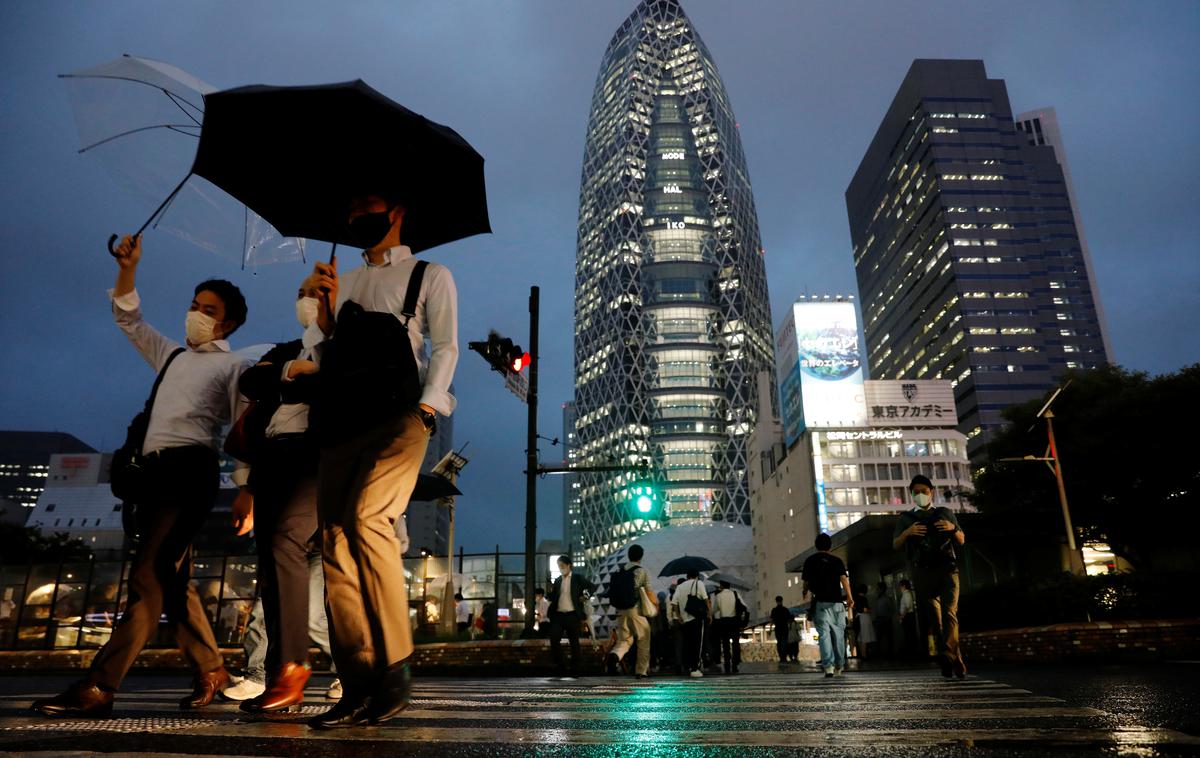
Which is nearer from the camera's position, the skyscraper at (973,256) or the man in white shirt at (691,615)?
the man in white shirt at (691,615)

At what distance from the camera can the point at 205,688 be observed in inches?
155

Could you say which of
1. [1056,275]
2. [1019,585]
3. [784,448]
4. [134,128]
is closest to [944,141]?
[1056,275]

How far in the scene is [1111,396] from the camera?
124ft

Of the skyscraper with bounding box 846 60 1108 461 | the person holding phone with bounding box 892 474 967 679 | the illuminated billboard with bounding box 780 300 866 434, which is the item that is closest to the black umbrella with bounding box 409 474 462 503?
the person holding phone with bounding box 892 474 967 679

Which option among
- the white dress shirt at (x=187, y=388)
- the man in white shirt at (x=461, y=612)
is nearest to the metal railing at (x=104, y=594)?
the man in white shirt at (x=461, y=612)

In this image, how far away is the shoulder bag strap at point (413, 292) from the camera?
9.85 ft

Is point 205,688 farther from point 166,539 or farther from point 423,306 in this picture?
point 423,306

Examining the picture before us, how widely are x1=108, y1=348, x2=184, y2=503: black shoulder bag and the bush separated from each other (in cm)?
1278

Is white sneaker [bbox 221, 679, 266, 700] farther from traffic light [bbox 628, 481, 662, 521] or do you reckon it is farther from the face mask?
traffic light [bbox 628, 481, 662, 521]

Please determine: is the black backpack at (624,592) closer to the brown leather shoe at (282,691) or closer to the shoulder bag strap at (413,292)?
the brown leather shoe at (282,691)

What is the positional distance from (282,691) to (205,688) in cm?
113

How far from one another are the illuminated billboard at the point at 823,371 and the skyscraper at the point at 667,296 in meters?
27.3

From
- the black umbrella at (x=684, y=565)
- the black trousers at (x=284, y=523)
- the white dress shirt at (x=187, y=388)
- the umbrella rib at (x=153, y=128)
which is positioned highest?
the umbrella rib at (x=153, y=128)

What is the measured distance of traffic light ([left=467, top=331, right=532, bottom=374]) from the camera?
1189cm
